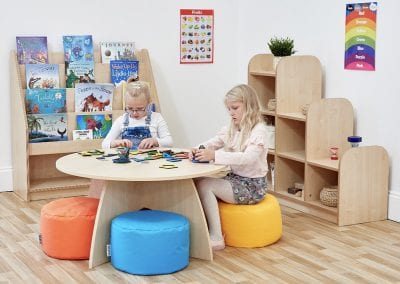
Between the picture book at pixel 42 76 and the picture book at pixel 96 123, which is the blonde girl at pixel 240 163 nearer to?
the picture book at pixel 96 123

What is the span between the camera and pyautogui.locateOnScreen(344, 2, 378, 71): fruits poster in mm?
4770

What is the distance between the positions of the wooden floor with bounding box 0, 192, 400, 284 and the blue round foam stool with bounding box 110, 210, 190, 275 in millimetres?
54

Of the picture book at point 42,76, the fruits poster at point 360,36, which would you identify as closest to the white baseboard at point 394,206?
the fruits poster at point 360,36

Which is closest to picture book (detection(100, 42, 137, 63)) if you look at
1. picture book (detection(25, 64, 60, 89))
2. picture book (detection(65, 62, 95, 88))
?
picture book (detection(65, 62, 95, 88))

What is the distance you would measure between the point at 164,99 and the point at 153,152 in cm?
192

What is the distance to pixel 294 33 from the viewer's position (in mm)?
5594

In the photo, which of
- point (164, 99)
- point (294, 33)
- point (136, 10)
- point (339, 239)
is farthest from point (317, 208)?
point (136, 10)

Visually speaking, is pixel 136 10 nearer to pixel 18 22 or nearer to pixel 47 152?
pixel 18 22

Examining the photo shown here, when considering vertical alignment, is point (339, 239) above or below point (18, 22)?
below

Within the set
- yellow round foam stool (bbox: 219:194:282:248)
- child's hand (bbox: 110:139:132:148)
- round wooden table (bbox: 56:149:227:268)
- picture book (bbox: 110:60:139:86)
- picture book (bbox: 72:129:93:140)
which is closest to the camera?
round wooden table (bbox: 56:149:227:268)

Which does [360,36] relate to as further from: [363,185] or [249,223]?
[249,223]

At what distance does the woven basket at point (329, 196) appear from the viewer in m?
4.64

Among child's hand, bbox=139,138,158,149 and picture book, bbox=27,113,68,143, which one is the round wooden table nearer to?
child's hand, bbox=139,138,158,149

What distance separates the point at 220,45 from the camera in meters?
6.34
